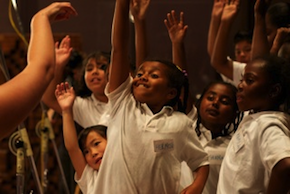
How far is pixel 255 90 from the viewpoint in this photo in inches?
80.4

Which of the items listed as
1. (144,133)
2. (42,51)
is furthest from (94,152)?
(42,51)

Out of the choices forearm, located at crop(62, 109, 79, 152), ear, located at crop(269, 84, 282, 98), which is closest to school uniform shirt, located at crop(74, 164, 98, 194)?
forearm, located at crop(62, 109, 79, 152)

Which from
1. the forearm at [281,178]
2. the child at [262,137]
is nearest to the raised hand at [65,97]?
the child at [262,137]

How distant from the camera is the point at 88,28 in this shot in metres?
4.03

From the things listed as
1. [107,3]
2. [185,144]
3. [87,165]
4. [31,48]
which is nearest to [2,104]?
[31,48]

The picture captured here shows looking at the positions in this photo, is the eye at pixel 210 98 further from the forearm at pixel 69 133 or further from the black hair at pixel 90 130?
the forearm at pixel 69 133

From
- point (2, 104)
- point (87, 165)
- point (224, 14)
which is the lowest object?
point (87, 165)

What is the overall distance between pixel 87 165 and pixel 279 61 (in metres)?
0.84

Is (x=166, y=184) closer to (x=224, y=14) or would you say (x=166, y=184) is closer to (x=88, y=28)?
(x=224, y=14)

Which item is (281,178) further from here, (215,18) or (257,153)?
(215,18)

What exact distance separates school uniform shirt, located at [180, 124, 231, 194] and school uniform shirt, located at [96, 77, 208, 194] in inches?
7.7

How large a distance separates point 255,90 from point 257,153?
232mm

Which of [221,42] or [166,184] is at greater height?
[221,42]

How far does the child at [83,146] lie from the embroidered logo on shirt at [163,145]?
1.20 ft
